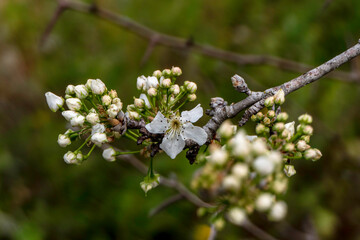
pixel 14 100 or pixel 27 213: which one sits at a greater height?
pixel 14 100

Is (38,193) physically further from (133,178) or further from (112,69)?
(112,69)

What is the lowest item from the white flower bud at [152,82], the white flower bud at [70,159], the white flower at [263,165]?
the white flower at [263,165]

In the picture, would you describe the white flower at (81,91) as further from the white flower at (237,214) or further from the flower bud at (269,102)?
the white flower at (237,214)

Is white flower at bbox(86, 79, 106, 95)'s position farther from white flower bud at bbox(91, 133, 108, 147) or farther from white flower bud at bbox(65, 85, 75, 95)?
white flower bud at bbox(91, 133, 108, 147)

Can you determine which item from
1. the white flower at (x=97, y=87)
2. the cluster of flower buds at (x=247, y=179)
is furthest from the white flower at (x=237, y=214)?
the white flower at (x=97, y=87)

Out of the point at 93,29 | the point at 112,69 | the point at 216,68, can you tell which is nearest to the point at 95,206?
the point at 112,69

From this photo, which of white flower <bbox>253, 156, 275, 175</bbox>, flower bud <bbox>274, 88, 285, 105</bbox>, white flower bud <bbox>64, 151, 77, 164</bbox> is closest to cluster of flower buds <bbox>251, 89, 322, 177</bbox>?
flower bud <bbox>274, 88, 285, 105</bbox>

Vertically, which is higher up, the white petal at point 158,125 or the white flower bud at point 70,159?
the white petal at point 158,125

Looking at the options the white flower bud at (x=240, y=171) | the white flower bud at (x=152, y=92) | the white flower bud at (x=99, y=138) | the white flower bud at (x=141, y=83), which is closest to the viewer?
the white flower bud at (x=240, y=171)
